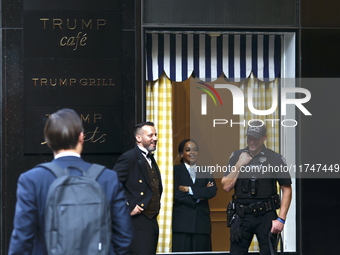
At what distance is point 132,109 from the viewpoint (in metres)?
8.79

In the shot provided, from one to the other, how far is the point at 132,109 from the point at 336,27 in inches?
111

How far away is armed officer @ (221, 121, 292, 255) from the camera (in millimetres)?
7797

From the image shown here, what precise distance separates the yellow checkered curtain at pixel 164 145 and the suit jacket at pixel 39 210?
4.84m

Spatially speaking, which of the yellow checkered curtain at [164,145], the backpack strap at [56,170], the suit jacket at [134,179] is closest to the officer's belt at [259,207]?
the suit jacket at [134,179]

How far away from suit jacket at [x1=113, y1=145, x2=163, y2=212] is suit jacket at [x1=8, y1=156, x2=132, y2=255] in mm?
3208

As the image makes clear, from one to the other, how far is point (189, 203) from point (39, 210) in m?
5.07

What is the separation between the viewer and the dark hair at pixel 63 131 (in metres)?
4.11

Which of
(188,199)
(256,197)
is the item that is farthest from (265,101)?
(256,197)

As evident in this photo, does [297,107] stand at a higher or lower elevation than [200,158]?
higher

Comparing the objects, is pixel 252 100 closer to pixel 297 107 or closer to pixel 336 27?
pixel 297 107

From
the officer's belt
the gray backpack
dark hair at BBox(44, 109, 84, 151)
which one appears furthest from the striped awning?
the gray backpack

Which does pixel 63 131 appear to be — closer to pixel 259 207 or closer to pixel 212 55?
pixel 259 207

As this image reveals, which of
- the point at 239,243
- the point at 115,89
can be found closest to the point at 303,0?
the point at 115,89

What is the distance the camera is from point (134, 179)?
24.5 feet
